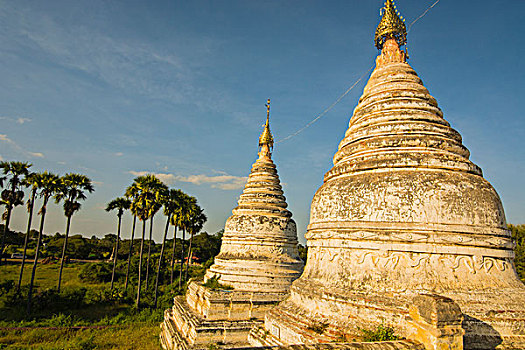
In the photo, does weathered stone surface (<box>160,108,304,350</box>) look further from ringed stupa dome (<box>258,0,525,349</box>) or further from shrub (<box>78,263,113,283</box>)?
shrub (<box>78,263,113,283</box>)

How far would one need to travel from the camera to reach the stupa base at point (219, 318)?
49.3 feet

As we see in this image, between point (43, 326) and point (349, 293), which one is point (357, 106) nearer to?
point (349, 293)

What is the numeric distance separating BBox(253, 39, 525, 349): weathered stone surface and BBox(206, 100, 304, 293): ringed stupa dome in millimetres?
8156

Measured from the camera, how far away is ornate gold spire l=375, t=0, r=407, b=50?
12078 millimetres

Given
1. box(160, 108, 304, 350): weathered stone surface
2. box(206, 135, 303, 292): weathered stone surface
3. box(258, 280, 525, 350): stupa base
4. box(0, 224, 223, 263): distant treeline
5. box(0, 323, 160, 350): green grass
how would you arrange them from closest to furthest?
box(258, 280, 525, 350): stupa base → box(160, 108, 304, 350): weathered stone surface → box(206, 135, 303, 292): weathered stone surface → box(0, 323, 160, 350): green grass → box(0, 224, 223, 263): distant treeline

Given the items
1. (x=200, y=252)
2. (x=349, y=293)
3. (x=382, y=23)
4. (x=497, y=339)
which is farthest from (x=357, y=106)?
(x=200, y=252)

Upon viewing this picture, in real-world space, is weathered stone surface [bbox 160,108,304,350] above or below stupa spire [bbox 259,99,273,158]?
below

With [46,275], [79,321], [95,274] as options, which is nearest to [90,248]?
[46,275]

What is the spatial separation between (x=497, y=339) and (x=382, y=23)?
33.9 ft

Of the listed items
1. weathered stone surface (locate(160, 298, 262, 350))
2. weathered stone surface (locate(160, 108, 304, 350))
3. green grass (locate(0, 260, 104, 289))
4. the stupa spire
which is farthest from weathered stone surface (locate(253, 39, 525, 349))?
green grass (locate(0, 260, 104, 289))

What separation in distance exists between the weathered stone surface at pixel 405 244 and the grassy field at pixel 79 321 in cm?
1456

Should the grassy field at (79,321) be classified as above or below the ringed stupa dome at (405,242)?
below

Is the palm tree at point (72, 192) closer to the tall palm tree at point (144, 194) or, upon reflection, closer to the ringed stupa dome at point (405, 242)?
the tall palm tree at point (144, 194)

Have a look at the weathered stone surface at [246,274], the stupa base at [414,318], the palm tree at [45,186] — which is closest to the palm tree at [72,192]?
the palm tree at [45,186]
